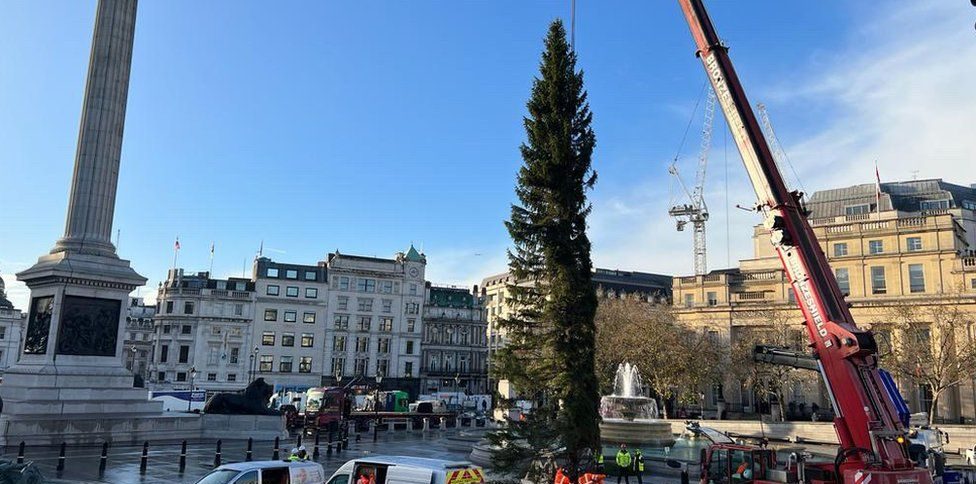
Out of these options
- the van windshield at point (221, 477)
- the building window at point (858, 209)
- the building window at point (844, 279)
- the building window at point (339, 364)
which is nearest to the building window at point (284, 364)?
the building window at point (339, 364)

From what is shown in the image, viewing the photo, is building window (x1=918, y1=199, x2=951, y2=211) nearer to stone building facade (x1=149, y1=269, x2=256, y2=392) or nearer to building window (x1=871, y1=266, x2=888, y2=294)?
building window (x1=871, y1=266, x2=888, y2=294)

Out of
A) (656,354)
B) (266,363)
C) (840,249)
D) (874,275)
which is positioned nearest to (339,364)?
(266,363)

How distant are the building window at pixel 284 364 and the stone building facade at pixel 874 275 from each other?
158ft

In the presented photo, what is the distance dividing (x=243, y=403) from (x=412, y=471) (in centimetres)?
2477

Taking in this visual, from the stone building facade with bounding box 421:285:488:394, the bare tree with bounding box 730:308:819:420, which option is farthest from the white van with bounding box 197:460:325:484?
the stone building facade with bounding box 421:285:488:394

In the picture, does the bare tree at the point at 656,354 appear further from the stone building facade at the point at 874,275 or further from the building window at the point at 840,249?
the building window at the point at 840,249

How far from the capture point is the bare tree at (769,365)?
53844mm

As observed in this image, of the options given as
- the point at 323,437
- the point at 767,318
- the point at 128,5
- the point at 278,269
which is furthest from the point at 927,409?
the point at 278,269

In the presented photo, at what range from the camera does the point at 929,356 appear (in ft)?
155

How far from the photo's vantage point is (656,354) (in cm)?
5638

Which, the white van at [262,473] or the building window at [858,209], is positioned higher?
the building window at [858,209]

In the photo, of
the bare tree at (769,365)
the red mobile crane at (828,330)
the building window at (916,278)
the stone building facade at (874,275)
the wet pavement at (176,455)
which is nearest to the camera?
the red mobile crane at (828,330)

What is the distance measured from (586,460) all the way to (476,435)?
20.5 metres

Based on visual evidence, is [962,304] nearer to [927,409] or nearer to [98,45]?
[927,409]
